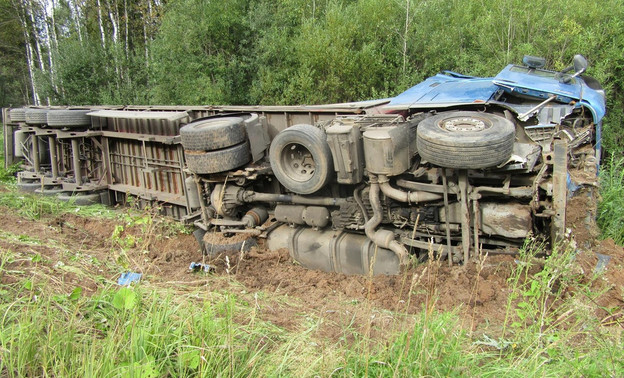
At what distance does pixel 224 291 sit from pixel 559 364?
2594 mm

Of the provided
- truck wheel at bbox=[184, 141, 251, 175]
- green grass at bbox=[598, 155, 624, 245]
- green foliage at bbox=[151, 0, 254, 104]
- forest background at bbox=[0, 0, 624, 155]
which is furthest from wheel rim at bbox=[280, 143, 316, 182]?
green foliage at bbox=[151, 0, 254, 104]

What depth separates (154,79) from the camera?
17078 mm

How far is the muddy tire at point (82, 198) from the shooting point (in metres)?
8.98

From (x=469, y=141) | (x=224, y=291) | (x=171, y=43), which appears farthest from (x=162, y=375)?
(x=171, y=43)

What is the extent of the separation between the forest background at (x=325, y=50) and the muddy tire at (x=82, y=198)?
5936mm

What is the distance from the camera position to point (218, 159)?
5984 millimetres

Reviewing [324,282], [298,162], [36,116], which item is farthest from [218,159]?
[36,116]

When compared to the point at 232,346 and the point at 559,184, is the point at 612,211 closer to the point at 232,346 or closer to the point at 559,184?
the point at 559,184

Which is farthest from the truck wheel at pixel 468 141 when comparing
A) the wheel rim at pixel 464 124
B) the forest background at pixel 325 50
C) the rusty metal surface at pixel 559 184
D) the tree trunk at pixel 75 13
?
the tree trunk at pixel 75 13

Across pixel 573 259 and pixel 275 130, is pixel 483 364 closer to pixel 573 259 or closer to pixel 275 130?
pixel 573 259

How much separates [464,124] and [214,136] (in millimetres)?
3053

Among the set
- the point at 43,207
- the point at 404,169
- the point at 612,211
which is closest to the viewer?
the point at 404,169

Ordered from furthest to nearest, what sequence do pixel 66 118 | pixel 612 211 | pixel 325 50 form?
1. pixel 325 50
2. pixel 66 118
3. pixel 612 211

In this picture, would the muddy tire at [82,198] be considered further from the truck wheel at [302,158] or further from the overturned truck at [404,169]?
the truck wheel at [302,158]
